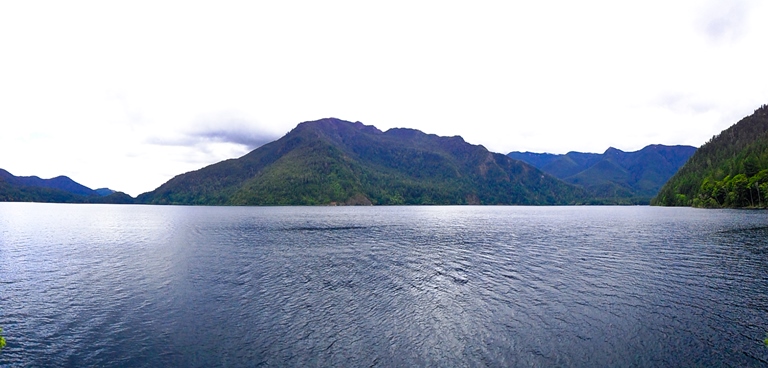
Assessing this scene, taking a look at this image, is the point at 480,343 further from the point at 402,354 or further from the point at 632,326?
the point at 632,326

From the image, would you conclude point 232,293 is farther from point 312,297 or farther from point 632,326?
point 632,326

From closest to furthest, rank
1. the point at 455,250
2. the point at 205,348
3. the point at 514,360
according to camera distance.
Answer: the point at 514,360, the point at 205,348, the point at 455,250

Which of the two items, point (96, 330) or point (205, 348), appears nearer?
point (205, 348)

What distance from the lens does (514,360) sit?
2322 cm

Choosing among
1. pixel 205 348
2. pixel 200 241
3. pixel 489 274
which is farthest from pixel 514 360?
pixel 200 241

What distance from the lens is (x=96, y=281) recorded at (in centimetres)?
4369

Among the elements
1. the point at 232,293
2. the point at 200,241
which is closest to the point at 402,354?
the point at 232,293

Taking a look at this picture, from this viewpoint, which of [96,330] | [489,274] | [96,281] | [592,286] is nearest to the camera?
[96,330]

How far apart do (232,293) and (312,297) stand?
8.85m

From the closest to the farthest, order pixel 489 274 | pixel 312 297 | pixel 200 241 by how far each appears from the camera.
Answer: pixel 312 297, pixel 489 274, pixel 200 241

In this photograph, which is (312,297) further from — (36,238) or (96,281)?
(36,238)

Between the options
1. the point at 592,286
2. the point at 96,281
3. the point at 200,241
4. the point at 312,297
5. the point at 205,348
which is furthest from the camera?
the point at 200,241

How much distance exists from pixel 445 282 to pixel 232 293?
23741 mm

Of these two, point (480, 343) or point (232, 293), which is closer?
point (480, 343)
